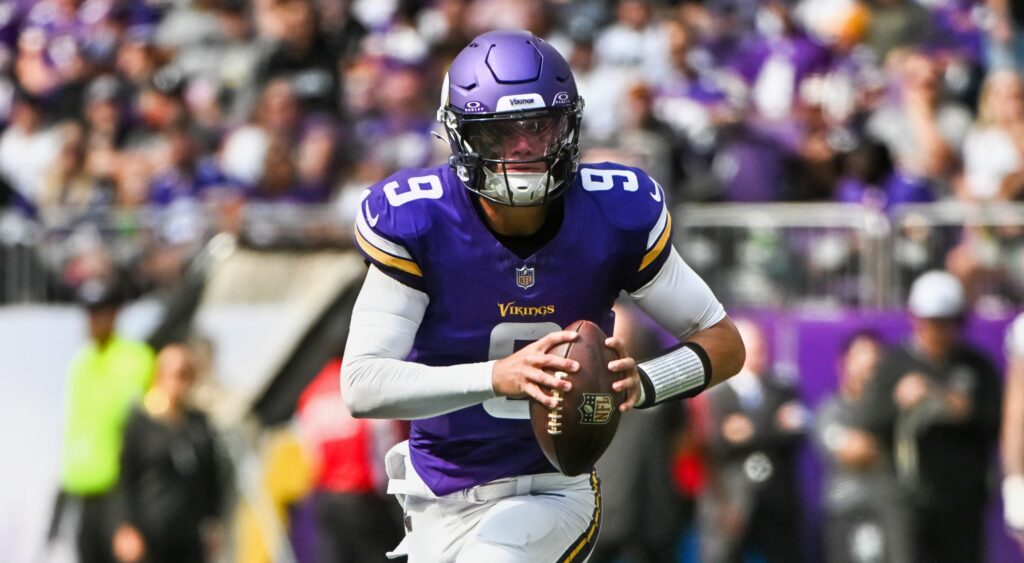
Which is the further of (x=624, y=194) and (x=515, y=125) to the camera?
(x=624, y=194)

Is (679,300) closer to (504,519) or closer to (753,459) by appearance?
(504,519)

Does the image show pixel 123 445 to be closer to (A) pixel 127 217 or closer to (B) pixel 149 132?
(A) pixel 127 217

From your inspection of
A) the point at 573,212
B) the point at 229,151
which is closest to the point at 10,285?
the point at 229,151

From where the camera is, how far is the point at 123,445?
386 inches

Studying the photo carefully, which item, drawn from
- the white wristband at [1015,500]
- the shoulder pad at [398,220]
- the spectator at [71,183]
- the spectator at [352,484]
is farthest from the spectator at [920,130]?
the shoulder pad at [398,220]

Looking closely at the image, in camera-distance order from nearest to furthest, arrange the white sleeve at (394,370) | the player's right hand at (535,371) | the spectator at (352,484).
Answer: the player's right hand at (535,371)
the white sleeve at (394,370)
the spectator at (352,484)

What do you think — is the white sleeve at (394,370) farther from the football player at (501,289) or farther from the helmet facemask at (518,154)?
the helmet facemask at (518,154)

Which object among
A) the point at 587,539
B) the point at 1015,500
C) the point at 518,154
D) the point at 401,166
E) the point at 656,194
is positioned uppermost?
the point at 518,154

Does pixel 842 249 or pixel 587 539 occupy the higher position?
pixel 587 539

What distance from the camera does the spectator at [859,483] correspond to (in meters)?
8.90

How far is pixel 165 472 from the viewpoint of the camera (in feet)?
32.2

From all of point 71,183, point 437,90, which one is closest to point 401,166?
point 437,90

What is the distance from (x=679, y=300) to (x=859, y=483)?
4.79 m

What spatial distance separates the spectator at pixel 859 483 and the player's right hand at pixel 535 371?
5.20 m
